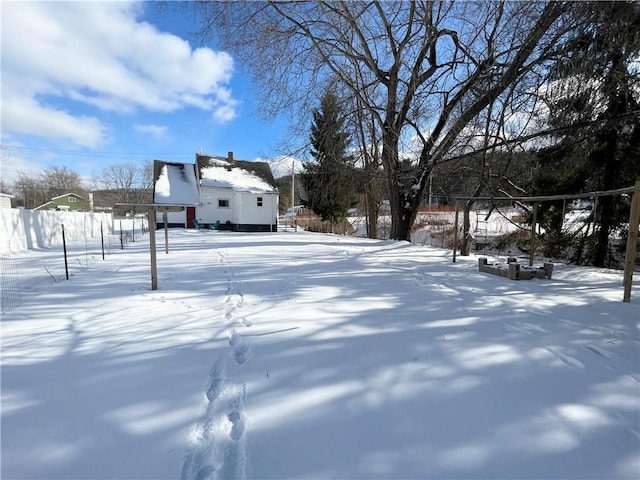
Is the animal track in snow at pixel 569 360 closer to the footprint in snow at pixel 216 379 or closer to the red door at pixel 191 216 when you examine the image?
the footprint in snow at pixel 216 379

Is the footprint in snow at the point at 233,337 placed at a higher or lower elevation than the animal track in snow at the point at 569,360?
A: higher

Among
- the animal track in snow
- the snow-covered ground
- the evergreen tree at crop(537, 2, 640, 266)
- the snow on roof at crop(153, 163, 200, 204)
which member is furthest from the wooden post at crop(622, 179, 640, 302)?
the snow on roof at crop(153, 163, 200, 204)

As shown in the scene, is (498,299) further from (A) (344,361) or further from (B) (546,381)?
(A) (344,361)

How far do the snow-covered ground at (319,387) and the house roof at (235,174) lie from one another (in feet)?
63.2

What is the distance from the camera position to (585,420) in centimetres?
186

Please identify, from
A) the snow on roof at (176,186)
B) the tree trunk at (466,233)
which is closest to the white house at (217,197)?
the snow on roof at (176,186)

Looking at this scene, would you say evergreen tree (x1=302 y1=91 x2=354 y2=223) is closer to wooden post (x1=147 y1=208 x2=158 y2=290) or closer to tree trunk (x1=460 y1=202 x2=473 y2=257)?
tree trunk (x1=460 y1=202 x2=473 y2=257)

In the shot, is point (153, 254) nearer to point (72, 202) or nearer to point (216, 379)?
point (216, 379)

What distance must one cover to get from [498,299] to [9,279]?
823cm

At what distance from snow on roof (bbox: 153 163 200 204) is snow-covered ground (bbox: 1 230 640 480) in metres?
18.8

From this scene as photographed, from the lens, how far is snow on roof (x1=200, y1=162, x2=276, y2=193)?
22484 mm

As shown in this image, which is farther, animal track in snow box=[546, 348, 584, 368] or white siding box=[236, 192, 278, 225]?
white siding box=[236, 192, 278, 225]

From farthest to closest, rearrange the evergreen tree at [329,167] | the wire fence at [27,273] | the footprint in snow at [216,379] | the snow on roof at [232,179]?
the snow on roof at [232,179] → the evergreen tree at [329,167] → the wire fence at [27,273] → the footprint in snow at [216,379]

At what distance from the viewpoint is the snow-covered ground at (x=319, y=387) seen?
61.6 inches
